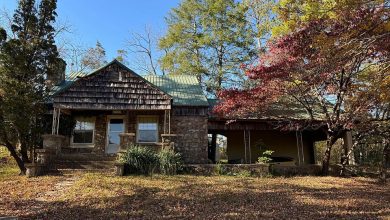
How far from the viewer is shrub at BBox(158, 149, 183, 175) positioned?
1370 centimetres

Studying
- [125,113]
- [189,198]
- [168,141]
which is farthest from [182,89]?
[189,198]

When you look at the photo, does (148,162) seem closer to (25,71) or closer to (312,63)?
(25,71)

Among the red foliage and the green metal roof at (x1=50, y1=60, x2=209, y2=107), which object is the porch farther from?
the red foliage

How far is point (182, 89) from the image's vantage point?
18.9 m

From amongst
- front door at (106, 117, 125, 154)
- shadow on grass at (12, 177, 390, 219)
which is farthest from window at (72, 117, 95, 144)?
shadow on grass at (12, 177, 390, 219)

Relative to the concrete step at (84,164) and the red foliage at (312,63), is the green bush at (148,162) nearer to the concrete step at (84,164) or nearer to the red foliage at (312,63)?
the concrete step at (84,164)

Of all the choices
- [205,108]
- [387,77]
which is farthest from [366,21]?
[205,108]

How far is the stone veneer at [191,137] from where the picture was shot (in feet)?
54.5

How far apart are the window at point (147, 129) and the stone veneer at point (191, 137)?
3.27 ft

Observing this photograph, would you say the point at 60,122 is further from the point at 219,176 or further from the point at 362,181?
the point at 362,181

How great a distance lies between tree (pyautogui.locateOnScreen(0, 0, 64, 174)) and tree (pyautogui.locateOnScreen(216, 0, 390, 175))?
7553mm

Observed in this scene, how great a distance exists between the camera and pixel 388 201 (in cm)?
990

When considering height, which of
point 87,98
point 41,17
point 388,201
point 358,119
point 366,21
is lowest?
point 388,201

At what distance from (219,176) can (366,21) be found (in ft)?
24.1
